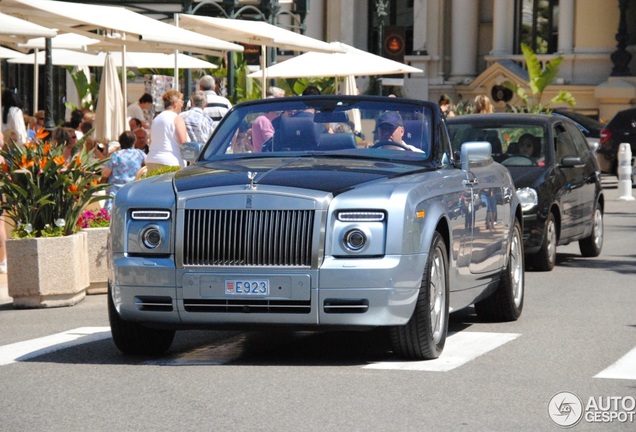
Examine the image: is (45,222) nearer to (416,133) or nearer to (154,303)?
(416,133)

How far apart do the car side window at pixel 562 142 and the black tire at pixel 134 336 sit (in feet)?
25.5

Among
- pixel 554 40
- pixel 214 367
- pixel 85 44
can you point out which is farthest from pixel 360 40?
pixel 214 367

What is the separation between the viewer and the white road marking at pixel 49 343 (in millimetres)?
9945

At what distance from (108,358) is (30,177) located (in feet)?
12.6

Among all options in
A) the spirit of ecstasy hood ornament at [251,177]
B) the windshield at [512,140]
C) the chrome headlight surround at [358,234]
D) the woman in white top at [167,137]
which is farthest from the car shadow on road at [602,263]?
the chrome headlight surround at [358,234]

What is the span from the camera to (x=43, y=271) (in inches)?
510

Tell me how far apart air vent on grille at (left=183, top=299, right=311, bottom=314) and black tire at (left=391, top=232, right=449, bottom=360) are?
0.64m

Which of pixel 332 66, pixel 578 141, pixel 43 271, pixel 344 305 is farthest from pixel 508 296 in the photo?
pixel 332 66

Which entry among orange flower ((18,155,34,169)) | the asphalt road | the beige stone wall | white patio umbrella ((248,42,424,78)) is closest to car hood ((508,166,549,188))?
the asphalt road

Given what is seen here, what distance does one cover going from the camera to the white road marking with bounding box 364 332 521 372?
9.29 meters

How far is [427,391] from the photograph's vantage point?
839cm

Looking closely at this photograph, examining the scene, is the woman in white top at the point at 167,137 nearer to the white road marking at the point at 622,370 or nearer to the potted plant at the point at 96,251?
the potted plant at the point at 96,251

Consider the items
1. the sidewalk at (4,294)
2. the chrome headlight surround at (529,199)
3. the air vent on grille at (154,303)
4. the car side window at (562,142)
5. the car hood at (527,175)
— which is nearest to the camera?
the air vent on grille at (154,303)

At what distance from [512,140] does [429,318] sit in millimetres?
7753
